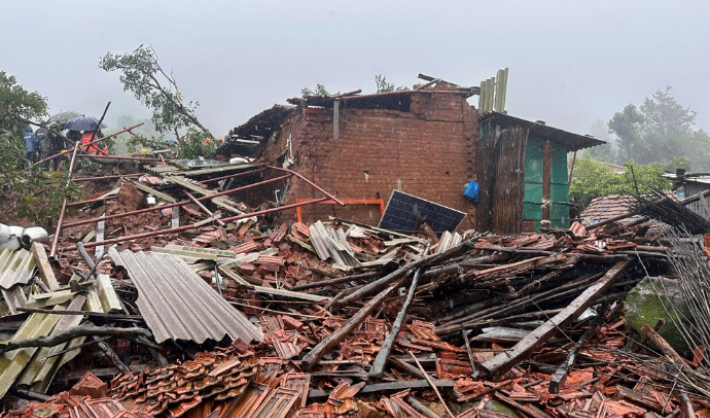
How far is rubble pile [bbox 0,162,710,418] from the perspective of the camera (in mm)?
3303

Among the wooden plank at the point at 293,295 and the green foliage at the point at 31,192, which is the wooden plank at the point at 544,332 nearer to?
the wooden plank at the point at 293,295

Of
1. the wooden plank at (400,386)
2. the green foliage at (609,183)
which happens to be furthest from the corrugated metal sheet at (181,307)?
the green foliage at (609,183)

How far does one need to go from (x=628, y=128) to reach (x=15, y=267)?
50639 millimetres

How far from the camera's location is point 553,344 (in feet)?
15.9

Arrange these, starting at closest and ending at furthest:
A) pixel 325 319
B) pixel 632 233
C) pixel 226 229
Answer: pixel 325 319 < pixel 632 233 < pixel 226 229

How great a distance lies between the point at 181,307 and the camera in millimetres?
4254

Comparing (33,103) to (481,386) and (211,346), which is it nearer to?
(211,346)

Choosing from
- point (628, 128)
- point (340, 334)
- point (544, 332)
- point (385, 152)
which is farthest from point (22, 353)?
point (628, 128)

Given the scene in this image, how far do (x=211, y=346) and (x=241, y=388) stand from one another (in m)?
0.83

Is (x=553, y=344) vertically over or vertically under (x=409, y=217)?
under

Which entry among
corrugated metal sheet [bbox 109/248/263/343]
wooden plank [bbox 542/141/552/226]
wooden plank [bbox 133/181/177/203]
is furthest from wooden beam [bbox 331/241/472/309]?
wooden plank [bbox 133/181/177/203]

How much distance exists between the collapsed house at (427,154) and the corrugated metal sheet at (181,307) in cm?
467

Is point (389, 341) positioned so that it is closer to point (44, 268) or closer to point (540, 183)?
point (44, 268)

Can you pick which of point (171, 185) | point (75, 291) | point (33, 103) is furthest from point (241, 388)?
point (33, 103)
